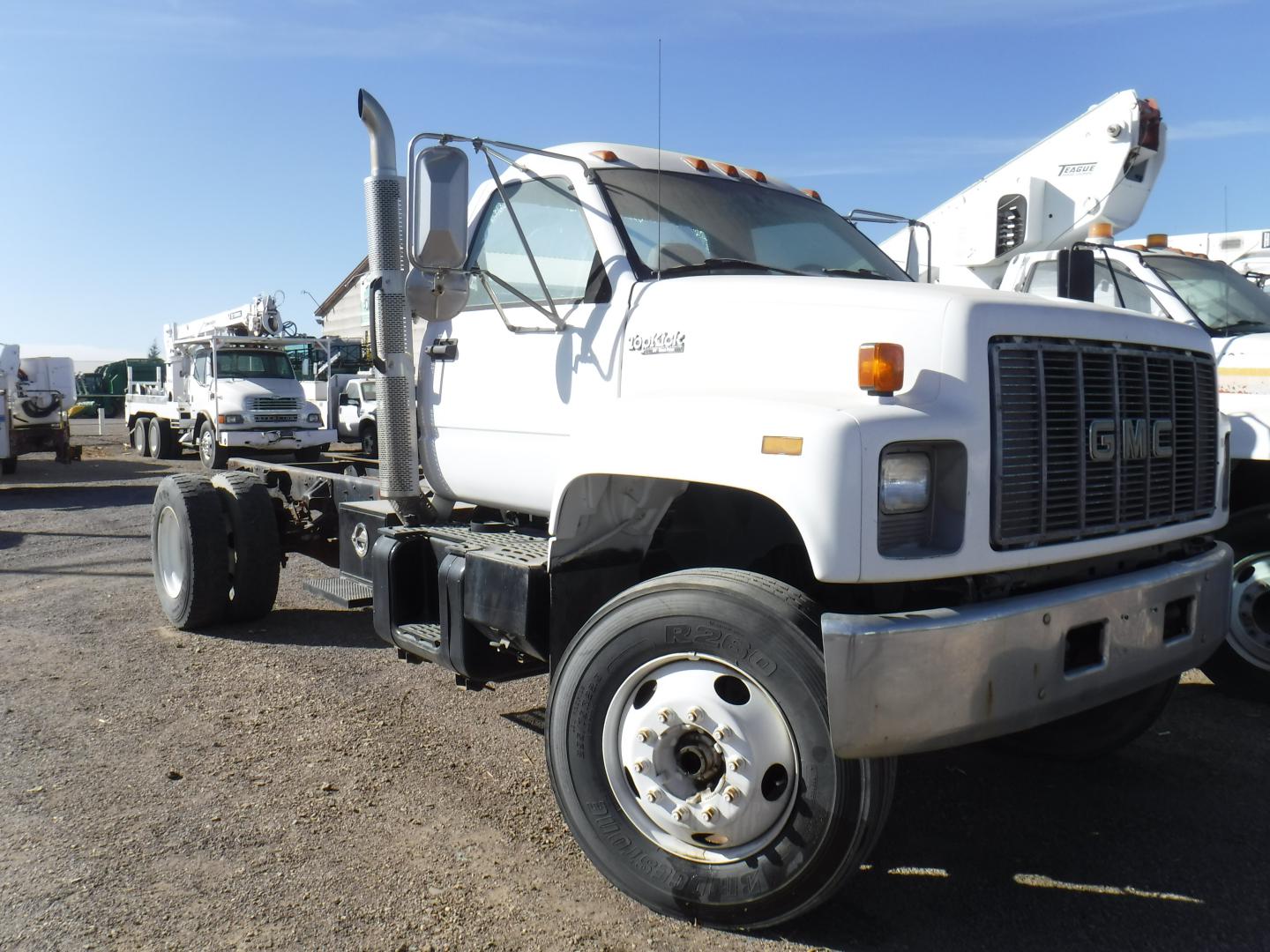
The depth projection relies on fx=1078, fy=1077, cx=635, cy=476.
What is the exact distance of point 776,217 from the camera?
4.63 m

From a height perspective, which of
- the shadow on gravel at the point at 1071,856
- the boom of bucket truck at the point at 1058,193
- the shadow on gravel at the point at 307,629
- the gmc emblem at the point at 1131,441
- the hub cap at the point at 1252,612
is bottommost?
the shadow on gravel at the point at 1071,856

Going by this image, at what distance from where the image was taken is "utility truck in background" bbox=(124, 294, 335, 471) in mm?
19844

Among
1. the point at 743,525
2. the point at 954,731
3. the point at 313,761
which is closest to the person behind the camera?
the point at 954,731

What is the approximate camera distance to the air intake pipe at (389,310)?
4.65 m

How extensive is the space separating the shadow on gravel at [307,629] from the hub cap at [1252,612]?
4.67 m

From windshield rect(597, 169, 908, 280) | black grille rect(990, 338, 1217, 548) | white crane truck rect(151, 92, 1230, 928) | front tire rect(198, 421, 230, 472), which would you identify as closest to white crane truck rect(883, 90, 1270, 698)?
black grille rect(990, 338, 1217, 548)


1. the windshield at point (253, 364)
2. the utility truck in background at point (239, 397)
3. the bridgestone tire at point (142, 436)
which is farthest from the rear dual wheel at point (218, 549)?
the bridgestone tire at point (142, 436)

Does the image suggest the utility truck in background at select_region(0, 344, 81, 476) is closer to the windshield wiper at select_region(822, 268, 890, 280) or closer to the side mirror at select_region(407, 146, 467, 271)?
the side mirror at select_region(407, 146, 467, 271)

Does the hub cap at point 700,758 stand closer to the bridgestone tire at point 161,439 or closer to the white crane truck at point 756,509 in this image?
the white crane truck at point 756,509

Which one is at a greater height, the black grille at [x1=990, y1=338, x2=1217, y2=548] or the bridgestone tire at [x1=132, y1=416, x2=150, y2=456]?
the black grille at [x1=990, y1=338, x2=1217, y2=548]

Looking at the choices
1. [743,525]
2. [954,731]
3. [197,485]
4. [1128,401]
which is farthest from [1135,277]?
[197,485]

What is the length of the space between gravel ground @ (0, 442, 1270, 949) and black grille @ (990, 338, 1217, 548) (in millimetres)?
1158

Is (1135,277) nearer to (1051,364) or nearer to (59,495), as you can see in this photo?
(1051,364)

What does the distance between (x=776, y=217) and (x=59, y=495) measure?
1460 centimetres
